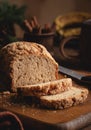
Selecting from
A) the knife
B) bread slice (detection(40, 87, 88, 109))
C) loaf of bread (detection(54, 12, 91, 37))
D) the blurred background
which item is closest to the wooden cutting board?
bread slice (detection(40, 87, 88, 109))

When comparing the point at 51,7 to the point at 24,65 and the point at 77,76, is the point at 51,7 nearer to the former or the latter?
the point at 77,76

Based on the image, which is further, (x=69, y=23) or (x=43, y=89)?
(x=69, y=23)

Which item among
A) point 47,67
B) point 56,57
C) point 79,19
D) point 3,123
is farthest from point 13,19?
point 3,123

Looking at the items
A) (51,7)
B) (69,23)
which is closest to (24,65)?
(69,23)

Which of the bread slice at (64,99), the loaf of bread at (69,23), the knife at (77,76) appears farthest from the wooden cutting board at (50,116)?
the loaf of bread at (69,23)

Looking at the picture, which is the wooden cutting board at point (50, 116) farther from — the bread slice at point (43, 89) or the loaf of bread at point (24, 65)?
the loaf of bread at point (24, 65)

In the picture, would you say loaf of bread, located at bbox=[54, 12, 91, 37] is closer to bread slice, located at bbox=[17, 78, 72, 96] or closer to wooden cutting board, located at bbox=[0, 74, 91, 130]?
bread slice, located at bbox=[17, 78, 72, 96]
